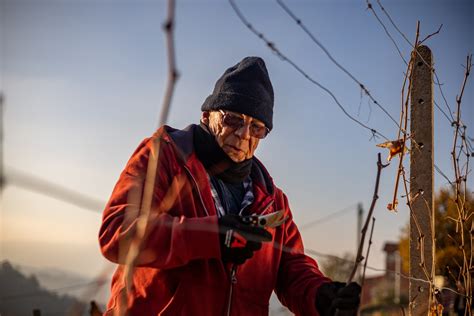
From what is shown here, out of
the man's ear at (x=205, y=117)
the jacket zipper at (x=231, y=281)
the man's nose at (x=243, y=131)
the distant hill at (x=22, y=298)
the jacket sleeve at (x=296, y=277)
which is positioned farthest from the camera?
the distant hill at (x=22, y=298)

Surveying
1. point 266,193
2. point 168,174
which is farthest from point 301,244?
point 168,174

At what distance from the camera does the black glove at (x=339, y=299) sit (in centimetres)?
236

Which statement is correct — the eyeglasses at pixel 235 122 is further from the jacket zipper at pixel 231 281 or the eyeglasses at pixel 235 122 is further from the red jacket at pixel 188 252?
the jacket zipper at pixel 231 281

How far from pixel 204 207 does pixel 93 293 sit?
1.63m

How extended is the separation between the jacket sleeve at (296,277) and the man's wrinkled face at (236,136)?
445 millimetres

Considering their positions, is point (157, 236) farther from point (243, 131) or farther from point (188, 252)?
point (243, 131)

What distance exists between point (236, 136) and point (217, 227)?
30.5 inches

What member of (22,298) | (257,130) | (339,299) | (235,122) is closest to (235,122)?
(235,122)

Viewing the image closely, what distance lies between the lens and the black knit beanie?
3018mm

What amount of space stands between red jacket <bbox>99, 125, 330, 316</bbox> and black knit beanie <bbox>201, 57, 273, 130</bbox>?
21cm

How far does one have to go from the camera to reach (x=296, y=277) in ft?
9.95

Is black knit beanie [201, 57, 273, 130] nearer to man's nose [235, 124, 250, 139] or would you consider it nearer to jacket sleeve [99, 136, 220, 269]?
man's nose [235, 124, 250, 139]

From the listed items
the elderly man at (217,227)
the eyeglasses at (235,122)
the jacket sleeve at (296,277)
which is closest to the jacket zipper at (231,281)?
the elderly man at (217,227)

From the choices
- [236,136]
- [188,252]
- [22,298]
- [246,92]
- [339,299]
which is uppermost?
[246,92]
